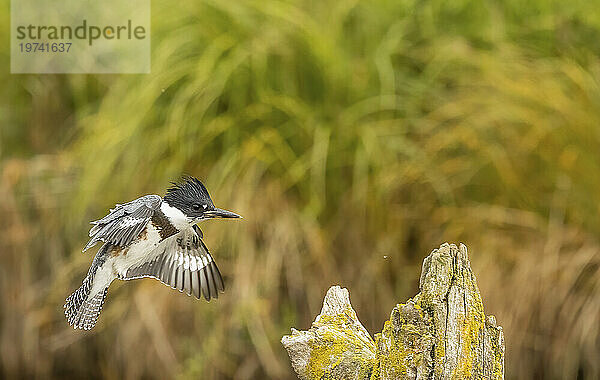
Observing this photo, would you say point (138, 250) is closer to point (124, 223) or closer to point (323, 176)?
point (124, 223)

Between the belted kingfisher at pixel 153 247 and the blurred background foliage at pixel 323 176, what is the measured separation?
108 centimetres

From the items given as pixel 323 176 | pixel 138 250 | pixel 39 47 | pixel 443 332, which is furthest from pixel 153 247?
pixel 39 47

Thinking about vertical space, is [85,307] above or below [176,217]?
below

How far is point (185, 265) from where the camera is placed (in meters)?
1.29

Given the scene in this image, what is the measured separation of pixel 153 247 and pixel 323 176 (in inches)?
49.1

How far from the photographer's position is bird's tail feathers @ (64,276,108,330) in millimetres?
1154

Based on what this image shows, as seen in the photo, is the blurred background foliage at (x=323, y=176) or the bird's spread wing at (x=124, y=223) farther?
the blurred background foliage at (x=323, y=176)

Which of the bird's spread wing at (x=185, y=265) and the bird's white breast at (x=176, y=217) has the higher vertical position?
the bird's white breast at (x=176, y=217)

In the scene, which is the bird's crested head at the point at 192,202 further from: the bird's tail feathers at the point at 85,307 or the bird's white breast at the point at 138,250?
the bird's tail feathers at the point at 85,307

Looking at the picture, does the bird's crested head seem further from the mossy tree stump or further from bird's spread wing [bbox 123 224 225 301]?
the mossy tree stump

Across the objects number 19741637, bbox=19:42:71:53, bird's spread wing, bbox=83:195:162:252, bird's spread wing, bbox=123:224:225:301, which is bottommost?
bird's spread wing, bbox=123:224:225:301

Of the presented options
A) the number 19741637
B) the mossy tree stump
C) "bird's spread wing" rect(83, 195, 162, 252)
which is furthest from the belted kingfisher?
the number 19741637

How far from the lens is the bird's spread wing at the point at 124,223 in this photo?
1.13 metres

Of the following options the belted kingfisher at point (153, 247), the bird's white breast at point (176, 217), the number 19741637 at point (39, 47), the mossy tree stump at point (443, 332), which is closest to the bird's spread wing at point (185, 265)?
the belted kingfisher at point (153, 247)
